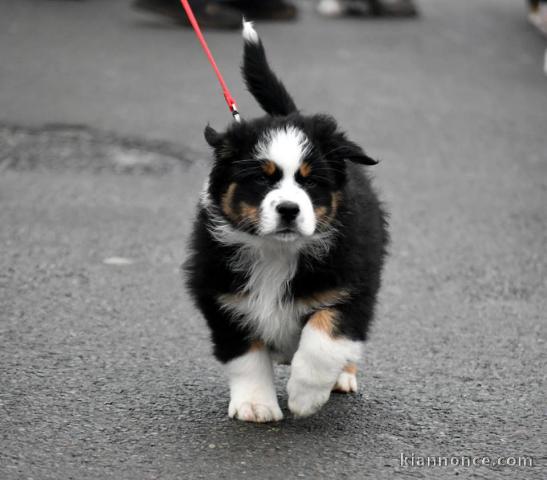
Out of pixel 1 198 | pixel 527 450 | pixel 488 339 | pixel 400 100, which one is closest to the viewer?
pixel 527 450

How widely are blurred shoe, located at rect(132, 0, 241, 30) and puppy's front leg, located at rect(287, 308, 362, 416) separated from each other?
890 cm

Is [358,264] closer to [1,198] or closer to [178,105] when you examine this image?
[1,198]

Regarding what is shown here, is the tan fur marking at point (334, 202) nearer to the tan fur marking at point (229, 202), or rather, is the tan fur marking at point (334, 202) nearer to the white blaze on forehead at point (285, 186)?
the white blaze on forehead at point (285, 186)

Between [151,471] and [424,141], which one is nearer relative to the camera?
[151,471]

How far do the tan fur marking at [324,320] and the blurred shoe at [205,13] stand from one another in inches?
349

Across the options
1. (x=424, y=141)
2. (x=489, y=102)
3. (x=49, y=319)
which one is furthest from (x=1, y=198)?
(x=489, y=102)

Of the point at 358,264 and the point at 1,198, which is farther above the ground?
the point at 358,264

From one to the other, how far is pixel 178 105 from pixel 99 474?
6151 mm

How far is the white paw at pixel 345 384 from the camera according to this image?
4.13m

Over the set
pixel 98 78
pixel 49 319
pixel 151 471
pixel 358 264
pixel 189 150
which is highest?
pixel 358 264

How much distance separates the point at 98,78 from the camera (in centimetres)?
994

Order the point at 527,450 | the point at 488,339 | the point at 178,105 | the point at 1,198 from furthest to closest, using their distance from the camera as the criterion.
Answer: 1. the point at 178,105
2. the point at 1,198
3. the point at 488,339
4. the point at 527,450

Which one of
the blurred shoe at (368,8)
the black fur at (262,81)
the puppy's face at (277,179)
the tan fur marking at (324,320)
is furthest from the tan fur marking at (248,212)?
the blurred shoe at (368,8)

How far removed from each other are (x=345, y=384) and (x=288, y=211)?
0.91 meters
